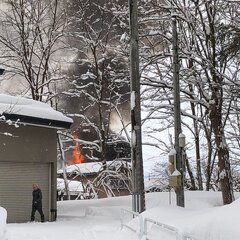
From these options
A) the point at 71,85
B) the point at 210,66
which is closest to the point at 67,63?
the point at 71,85

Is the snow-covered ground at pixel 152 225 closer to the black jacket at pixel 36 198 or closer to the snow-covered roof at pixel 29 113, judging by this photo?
the black jacket at pixel 36 198

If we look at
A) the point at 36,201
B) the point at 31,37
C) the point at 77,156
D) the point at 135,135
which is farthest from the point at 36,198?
the point at 77,156

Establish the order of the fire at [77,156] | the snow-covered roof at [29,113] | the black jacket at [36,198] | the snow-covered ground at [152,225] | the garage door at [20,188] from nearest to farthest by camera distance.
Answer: the snow-covered ground at [152,225] < the snow-covered roof at [29,113] < the black jacket at [36,198] < the garage door at [20,188] < the fire at [77,156]

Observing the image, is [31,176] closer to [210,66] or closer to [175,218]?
[210,66]

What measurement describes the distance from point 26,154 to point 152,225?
10535mm

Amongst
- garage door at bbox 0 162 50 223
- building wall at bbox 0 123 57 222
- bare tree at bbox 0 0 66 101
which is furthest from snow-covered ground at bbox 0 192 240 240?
bare tree at bbox 0 0 66 101

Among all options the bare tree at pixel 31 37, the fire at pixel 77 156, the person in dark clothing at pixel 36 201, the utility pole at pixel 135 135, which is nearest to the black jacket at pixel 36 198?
the person in dark clothing at pixel 36 201

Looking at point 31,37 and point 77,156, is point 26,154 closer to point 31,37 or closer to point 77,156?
point 31,37

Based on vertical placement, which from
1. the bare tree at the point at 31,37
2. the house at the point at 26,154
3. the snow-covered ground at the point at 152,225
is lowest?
the snow-covered ground at the point at 152,225

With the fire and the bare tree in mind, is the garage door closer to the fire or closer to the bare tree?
the bare tree

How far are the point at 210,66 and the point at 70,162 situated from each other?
23111 mm

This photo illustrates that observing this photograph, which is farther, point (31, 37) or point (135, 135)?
point (31, 37)

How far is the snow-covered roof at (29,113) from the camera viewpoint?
61.6 ft

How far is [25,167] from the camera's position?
20328 millimetres
